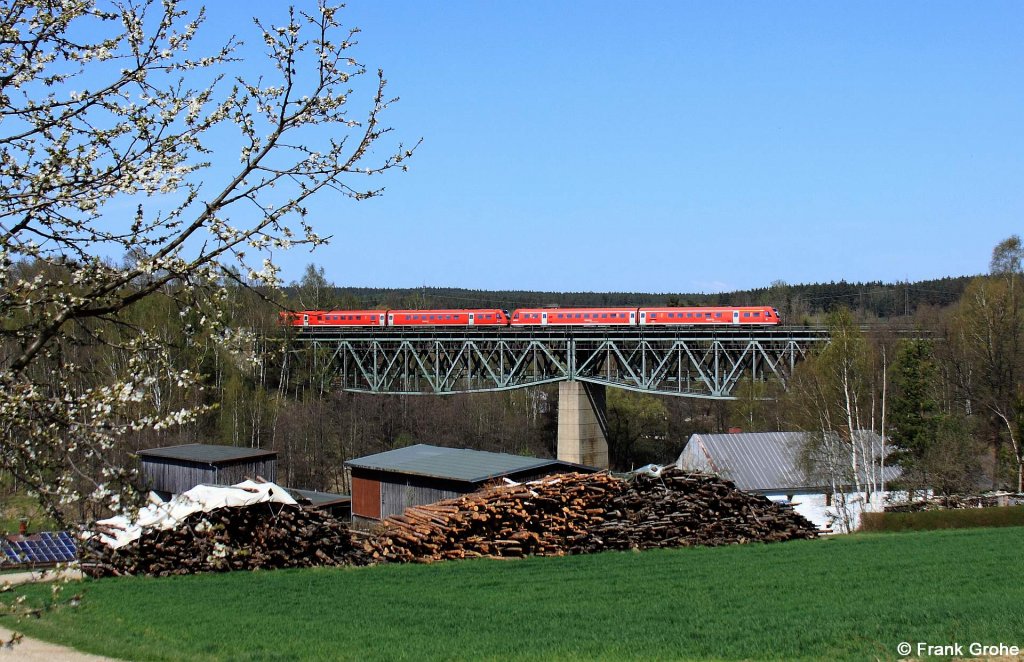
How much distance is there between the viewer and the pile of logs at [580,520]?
2197 cm

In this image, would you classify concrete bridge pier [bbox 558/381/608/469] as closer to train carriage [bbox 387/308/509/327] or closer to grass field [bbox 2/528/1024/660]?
train carriage [bbox 387/308/509/327]

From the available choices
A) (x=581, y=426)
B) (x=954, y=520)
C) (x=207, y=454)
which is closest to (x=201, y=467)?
(x=207, y=454)

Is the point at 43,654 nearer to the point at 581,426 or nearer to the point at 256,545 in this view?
the point at 256,545

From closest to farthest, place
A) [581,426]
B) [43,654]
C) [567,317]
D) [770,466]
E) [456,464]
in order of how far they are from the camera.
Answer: [43,654], [456,464], [770,466], [581,426], [567,317]

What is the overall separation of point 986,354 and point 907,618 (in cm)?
3808

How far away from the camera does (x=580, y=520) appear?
22656 millimetres

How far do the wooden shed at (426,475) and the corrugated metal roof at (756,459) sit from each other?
45.2 ft

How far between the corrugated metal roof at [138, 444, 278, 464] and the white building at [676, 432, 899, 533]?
18660mm

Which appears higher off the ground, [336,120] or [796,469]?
[336,120]

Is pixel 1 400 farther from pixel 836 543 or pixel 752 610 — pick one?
pixel 836 543

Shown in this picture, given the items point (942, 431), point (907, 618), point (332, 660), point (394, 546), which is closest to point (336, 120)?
point (332, 660)

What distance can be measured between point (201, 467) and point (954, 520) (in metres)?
26.1

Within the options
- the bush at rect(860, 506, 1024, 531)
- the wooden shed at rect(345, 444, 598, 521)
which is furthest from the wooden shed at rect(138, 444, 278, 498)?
the bush at rect(860, 506, 1024, 531)

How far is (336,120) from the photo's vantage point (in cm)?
586
